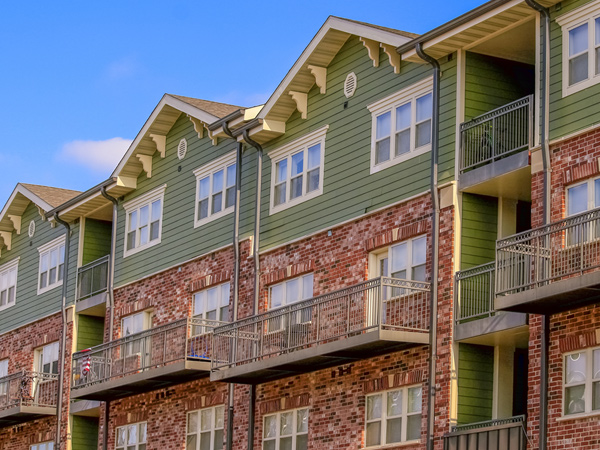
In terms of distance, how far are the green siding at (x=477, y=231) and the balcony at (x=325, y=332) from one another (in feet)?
3.77

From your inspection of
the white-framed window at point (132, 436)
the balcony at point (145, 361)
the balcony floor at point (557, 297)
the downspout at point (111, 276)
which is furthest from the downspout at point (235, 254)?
the balcony floor at point (557, 297)

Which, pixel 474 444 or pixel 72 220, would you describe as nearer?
pixel 474 444

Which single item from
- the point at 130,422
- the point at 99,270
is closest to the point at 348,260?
the point at 130,422

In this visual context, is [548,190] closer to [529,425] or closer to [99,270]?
[529,425]

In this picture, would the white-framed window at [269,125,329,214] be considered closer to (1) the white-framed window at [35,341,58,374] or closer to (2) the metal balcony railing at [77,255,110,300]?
(2) the metal balcony railing at [77,255,110,300]

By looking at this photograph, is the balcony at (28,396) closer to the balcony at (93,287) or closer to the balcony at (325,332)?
the balcony at (93,287)

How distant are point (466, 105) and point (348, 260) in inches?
191

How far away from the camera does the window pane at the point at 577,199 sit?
24969 millimetres

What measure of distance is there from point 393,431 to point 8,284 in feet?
74.9

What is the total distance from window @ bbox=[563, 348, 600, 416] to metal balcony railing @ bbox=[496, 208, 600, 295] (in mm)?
1498

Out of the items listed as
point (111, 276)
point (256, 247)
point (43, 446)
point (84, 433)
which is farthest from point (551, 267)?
point (43, 446)

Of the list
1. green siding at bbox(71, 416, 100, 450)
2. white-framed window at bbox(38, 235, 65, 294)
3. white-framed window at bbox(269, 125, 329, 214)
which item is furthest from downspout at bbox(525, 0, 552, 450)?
white-framed window at bbox(38, 235, 65, 294)

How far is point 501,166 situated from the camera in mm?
26938

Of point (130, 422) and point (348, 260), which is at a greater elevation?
point (348, 260)
